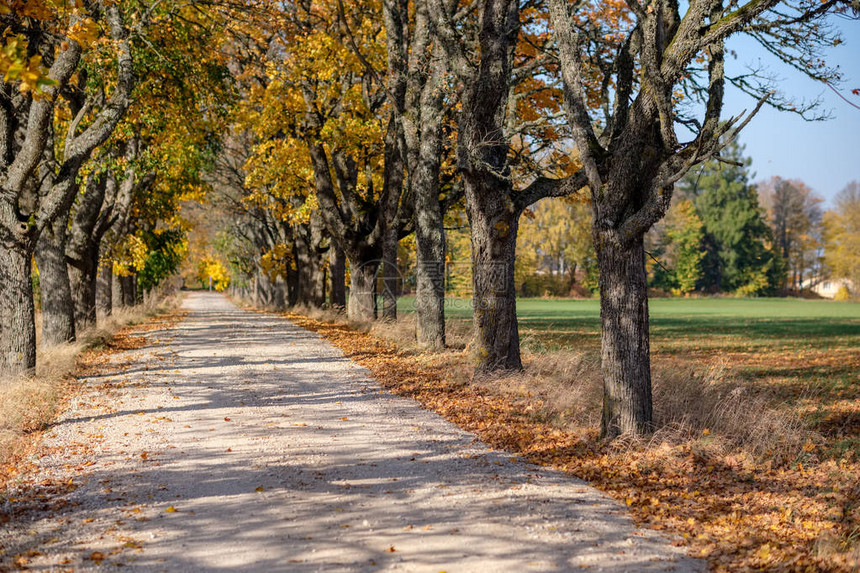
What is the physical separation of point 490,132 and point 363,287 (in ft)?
37.7

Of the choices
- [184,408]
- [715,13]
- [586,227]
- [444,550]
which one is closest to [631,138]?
[715,13]

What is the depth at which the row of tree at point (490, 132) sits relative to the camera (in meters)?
7.30

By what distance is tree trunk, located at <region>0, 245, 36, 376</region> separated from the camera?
11.1m

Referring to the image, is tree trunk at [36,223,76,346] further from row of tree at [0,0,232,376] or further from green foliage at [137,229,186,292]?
green foliage at [137,229,186,292]

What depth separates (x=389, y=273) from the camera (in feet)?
67.9

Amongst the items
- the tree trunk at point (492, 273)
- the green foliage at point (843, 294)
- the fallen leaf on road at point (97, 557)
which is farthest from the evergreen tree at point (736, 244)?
the fallen leaf on road at point (97, 557)

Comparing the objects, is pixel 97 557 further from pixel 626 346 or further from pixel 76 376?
pixel 76 376

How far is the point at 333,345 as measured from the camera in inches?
655

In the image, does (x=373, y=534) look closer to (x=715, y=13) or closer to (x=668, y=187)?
(x=668, y=187)

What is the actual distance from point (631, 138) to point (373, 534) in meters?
4.90

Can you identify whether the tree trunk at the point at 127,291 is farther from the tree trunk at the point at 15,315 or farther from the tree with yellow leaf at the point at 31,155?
the tree trunk at the point at 15,315

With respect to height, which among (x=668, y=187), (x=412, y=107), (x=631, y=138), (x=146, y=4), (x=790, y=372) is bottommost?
(x=790, y=372)

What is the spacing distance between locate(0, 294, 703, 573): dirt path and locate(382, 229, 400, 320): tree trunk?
10.2 meters

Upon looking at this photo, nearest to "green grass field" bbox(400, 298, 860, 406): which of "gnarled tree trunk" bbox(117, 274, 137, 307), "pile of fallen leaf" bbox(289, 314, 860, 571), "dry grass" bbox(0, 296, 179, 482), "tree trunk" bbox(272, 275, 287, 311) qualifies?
"pile of fallen leaf" bbox(289, 314, 860, 571)
